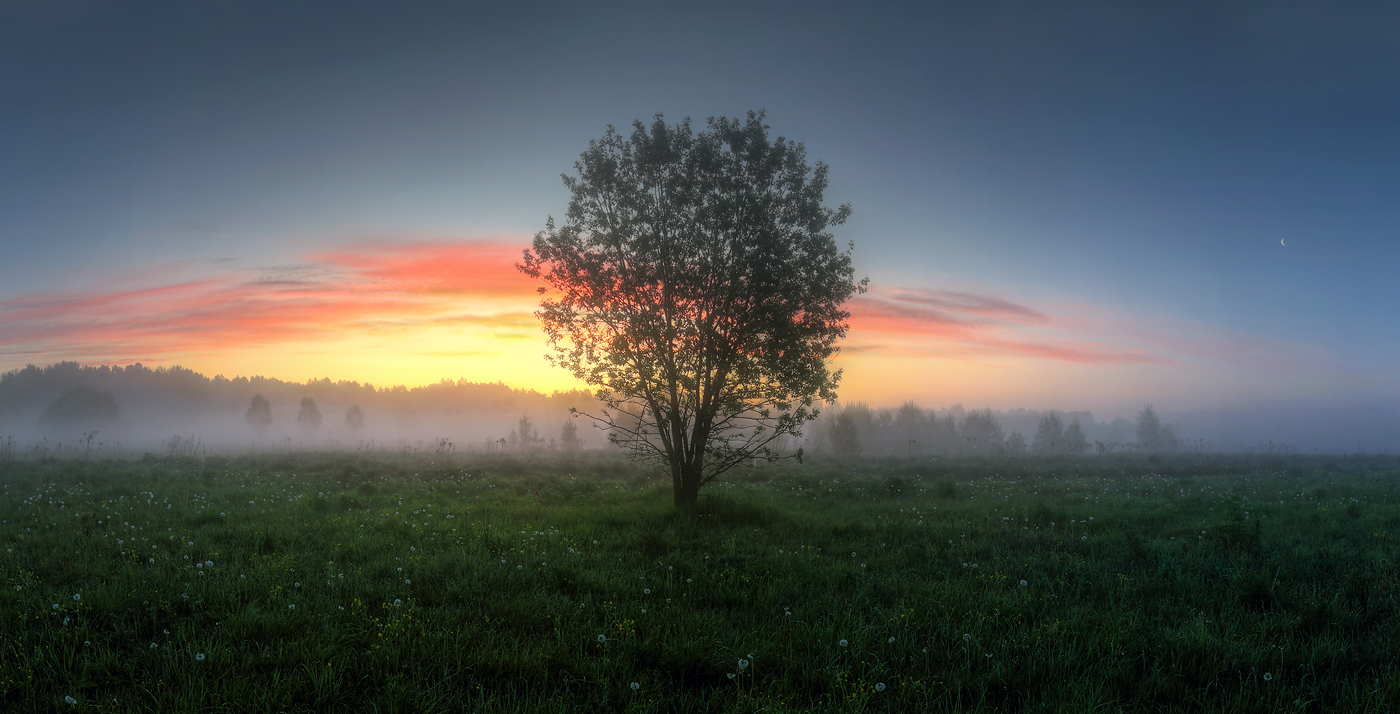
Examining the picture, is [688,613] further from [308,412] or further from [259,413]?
[259,413]

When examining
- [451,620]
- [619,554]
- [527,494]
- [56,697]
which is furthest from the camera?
[527,494]

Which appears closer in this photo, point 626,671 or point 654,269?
point 626,671

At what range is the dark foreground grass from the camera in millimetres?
4887

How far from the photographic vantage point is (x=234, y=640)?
18.9 ft

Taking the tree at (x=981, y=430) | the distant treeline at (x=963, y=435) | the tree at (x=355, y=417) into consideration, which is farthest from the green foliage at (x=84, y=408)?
the tree at (x=981, y=430)

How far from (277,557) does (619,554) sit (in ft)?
17.8

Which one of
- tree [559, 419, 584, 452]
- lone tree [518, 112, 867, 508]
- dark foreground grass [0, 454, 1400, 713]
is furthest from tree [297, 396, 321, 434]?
lone tree [518, 112, 867, 508]

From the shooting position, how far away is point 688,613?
6480mm

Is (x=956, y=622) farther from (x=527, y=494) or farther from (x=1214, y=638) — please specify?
(x=527, y=494)

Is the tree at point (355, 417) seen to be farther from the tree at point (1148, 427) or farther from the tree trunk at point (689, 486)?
the tree at point (1148, 427)

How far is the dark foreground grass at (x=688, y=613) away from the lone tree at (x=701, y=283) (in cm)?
333

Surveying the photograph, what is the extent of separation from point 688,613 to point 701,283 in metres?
8.92

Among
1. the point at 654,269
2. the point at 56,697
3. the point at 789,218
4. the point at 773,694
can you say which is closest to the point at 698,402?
the point at 654,269

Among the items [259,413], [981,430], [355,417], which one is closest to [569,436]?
[355,417]
